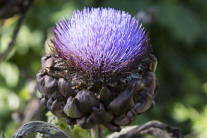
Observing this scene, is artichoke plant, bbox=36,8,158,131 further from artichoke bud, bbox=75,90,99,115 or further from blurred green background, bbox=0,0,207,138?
blurred green background, bbox=0,0,207,138

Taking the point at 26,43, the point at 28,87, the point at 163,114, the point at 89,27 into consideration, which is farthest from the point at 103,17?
the point at 163,114

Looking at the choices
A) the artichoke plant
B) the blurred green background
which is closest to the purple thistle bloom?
the artichoke plant

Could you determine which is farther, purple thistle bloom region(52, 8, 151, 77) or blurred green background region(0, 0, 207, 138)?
blurred green background region(0, 0, 207, 138)

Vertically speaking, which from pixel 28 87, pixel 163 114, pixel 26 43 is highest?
pixel 26 43

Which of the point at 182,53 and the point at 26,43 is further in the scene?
the point at 182,53

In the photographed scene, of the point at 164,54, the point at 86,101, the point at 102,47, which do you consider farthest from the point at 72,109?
the point at 164,54

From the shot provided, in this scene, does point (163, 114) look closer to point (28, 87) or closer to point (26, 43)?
point (26, 43)

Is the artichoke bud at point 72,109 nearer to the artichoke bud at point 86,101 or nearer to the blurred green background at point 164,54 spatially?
the artichoke bud at point 86,101
